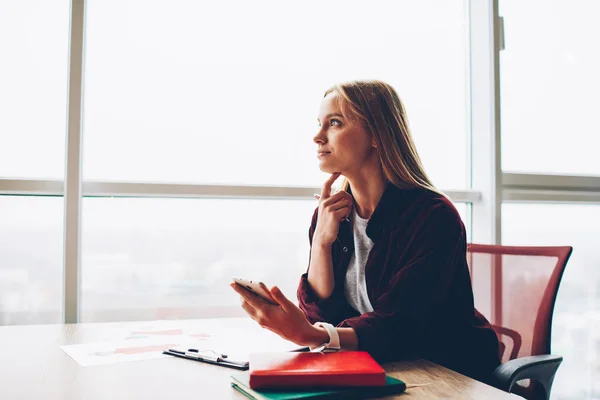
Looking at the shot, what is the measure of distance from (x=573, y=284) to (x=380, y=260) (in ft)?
6.45

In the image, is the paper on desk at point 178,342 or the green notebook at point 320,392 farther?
the paper on desk at point 178,342

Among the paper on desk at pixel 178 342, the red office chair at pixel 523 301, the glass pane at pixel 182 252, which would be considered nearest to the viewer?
the paper on desk at pixel 178 342

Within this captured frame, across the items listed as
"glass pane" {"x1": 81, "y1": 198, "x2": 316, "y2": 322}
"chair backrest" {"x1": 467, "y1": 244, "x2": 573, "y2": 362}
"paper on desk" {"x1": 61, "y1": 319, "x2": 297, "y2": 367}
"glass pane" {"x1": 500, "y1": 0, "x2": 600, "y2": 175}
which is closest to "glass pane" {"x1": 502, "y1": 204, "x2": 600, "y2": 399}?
"glass pane" {"x1": 500, "y1": 0, "x2": 600, "y2": 175}

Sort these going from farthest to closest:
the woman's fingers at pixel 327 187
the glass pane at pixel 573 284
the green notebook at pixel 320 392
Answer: the glass pane at pixel 573 284
the woman's fingers at pixel 327 187
the green notebook at pixel 320 392

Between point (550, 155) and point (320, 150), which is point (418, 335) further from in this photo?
point (550, 155)

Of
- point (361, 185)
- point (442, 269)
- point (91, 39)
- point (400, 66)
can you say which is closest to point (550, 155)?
point (400, 66)

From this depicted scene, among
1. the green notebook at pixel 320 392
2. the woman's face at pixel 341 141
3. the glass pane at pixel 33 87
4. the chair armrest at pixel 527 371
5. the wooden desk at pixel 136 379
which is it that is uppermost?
the glass pane at pixel 33 87

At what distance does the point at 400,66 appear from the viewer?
9.59 feet

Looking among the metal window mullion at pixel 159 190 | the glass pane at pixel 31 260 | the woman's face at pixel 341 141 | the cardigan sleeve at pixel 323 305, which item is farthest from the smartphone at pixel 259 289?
the glass pane at pixel 31 260

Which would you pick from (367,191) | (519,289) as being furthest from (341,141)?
(519,289)

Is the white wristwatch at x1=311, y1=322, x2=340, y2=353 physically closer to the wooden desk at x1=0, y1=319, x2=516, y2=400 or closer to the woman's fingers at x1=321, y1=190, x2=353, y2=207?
the wooden desk at x1=0, y1=319, x2=516, y2=400

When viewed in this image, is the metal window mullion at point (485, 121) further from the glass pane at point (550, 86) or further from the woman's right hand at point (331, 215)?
the woman's right hand at point (331, 215)

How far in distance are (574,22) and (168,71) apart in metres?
2.30

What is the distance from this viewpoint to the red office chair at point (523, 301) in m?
1.54
